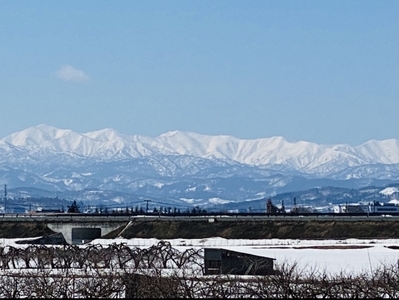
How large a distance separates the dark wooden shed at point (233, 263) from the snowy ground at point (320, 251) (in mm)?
1739

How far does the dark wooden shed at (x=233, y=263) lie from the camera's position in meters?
55.1

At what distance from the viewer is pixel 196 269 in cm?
5778

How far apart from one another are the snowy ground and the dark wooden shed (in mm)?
1739

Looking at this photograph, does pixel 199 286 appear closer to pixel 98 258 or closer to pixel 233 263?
pixel 233 263

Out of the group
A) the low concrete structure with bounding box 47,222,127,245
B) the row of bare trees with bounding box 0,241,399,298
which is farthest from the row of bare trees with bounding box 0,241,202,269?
the low concrete structure with bounding box 47,222,127,245

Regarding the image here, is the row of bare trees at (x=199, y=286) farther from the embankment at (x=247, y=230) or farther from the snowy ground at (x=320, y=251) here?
the embankment at (x=247, y=230)

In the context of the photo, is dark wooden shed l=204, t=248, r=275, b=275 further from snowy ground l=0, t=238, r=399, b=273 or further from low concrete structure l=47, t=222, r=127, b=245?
low concrete structure l=47, t=222, r=127, b=245

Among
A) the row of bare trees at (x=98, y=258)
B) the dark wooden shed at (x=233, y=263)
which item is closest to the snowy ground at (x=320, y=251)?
the dark wooden shed at (x=233, y=263)

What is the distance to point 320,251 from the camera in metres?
71.1

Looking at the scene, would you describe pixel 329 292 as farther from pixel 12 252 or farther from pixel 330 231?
pixel 330 231

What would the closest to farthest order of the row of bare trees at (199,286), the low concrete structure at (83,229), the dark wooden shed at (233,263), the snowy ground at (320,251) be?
the row of bare trees at (199,286) → the dark wooden shed at (233,263) → the snowy ground at (320,251) → the low concrete structure at (83,229)

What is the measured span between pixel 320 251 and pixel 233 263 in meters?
14.0

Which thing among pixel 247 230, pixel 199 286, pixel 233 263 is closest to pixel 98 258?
pixel 233 263

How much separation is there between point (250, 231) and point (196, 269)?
37499mm
